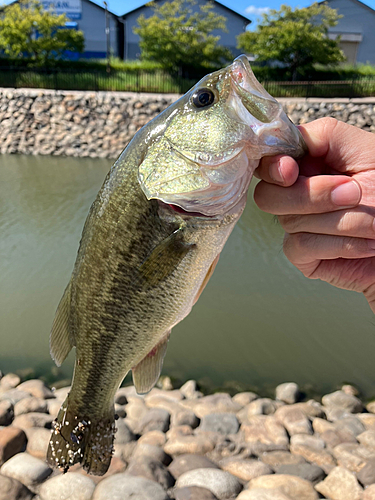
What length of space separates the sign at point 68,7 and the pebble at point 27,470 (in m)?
36.3

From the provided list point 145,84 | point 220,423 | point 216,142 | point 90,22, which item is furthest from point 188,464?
point 90,22

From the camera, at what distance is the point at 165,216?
5.53 ft

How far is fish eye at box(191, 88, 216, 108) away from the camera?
5.24 feet

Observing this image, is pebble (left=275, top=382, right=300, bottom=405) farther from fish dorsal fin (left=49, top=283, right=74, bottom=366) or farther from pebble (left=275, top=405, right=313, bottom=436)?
fish dorsal fin (left=49, top=283, right=74, bottom=366)

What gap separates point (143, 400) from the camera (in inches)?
164

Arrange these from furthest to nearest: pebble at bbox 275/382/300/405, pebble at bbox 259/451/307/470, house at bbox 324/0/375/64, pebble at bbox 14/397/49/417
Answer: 1. house at bbox 324/0/375/64
2. pebble at bbox 275/382/300/405
3. pebble at bbox 14/397/49/417
4. pebble at bbox 259/451/307/470

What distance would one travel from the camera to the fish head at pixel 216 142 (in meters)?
1.49

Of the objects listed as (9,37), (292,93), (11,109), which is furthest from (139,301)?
(9,37)

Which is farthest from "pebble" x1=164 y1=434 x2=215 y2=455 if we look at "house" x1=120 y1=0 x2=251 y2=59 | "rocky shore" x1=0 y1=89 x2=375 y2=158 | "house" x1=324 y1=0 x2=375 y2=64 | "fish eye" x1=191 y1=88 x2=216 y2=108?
"house" x1=324 y1=0 x2=375 y2=64

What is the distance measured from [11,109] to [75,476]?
18731 millimetres

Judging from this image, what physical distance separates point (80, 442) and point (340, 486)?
2.03 m

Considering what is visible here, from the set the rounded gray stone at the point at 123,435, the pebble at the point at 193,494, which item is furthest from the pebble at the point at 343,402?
the rounded gray stone at the point at 123,435

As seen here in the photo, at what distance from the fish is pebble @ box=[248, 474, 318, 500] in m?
1.71

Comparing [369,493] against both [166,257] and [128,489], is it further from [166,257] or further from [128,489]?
[166,257]
